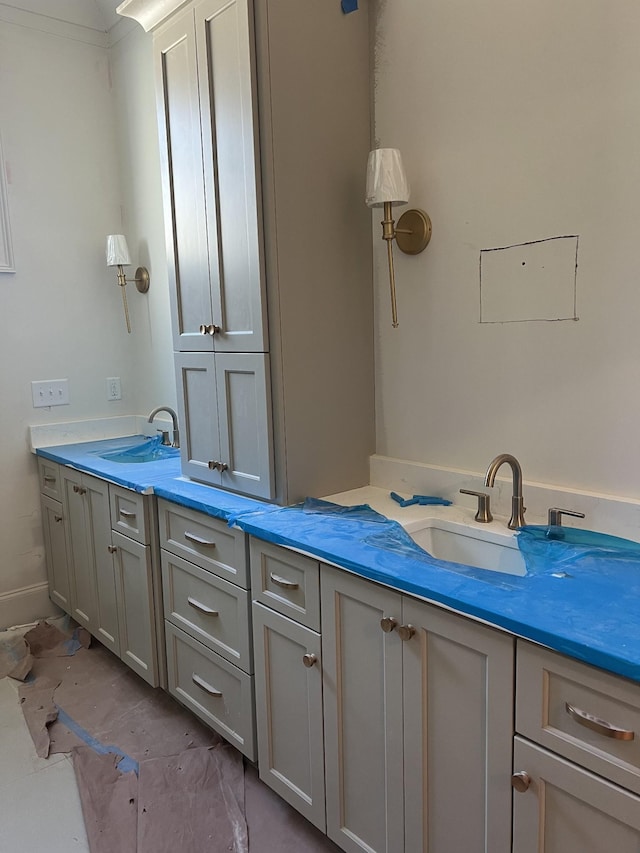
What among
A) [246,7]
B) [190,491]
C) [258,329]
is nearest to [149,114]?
[246,7]

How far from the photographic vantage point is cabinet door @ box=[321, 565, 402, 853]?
1.40m

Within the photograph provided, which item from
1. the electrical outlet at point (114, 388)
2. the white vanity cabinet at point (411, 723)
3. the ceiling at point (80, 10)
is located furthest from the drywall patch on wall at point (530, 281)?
the ceiling at point (80, 10)

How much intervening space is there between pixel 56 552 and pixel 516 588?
7.99 ft

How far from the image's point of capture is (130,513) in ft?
7.73

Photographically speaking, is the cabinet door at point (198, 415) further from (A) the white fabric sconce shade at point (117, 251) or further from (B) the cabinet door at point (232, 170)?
(A) the white fabric sconce shade at point (117, 251)

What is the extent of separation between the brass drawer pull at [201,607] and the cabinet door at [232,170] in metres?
0.83

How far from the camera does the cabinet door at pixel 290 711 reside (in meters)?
1.62

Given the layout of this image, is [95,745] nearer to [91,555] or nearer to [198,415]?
[91,555]

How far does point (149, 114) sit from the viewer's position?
2943 mm

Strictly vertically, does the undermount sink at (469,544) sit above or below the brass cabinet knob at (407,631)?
above

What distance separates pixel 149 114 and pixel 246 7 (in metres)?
1.37

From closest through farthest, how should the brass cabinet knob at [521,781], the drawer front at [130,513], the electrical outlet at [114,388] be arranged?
the brass cabinet knob at [521,781] → the drawer front at [130,513] → the electrical outlet at [114,388]

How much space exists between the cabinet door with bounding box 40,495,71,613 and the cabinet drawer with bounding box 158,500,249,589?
0.95m

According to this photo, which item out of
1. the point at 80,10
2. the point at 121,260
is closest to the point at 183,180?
the point at 121,260
